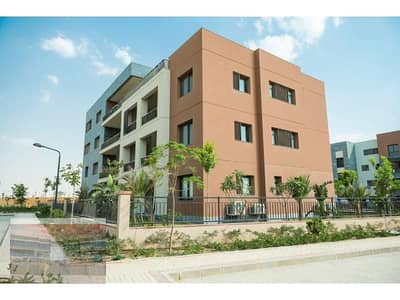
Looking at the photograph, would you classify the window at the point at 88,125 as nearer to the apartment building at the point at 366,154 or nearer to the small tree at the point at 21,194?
the small tree at the point at 21,194

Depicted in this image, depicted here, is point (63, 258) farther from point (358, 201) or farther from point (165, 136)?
point (358, 201)

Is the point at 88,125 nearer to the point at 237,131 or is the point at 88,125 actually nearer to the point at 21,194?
the point at 21,194

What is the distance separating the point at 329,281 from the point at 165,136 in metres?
11.9

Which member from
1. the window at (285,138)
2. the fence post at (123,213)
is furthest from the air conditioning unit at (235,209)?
the window at (285,138)

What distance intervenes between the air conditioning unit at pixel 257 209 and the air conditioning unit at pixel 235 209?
0.55 metres

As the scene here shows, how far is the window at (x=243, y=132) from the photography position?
1482cm

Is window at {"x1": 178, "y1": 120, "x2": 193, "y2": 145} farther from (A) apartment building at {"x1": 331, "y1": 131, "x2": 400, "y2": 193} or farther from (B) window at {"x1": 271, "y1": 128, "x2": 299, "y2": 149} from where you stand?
(A) apartment building at {"x1": 331, "y1": 131, "x2": 400, "y2": 193}

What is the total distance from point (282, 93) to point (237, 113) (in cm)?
435

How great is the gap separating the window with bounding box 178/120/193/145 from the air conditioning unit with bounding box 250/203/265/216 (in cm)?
459

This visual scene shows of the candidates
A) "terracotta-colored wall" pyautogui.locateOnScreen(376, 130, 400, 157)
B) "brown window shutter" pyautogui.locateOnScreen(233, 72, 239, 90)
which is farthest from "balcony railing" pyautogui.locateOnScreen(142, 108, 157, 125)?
"terracotta-colored wall" pyautogui.locateOnScreen(376, 130, 400, 157)

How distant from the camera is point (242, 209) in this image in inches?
454
